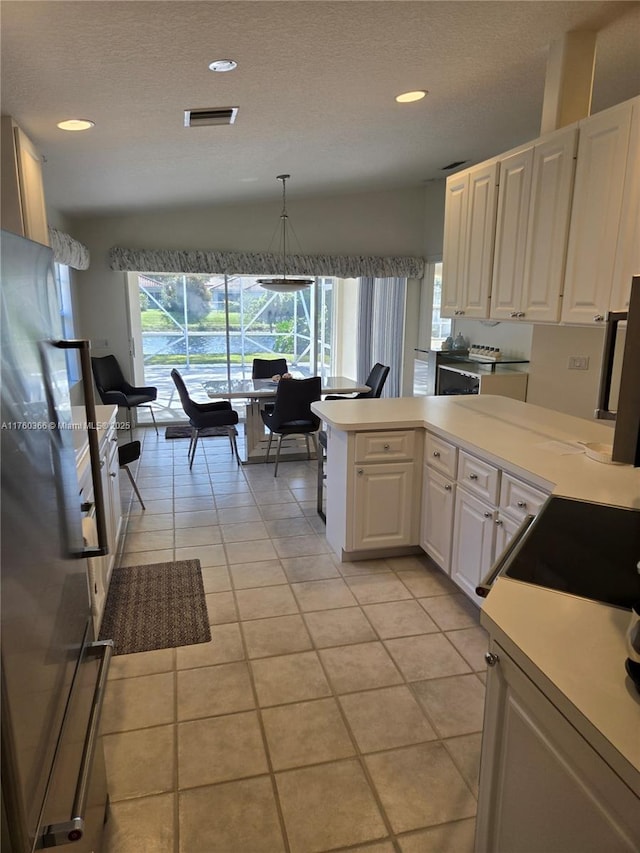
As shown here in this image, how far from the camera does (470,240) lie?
343 cm

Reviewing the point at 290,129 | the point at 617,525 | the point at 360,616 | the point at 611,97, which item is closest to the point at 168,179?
the point at 290,129

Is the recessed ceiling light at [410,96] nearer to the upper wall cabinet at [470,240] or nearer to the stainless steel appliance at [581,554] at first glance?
the upper wall cabinet at [470,240]

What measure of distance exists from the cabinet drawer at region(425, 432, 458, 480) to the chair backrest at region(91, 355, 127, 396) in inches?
164

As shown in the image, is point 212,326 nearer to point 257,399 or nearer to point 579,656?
point 257,399

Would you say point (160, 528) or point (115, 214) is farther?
point (115, 214)

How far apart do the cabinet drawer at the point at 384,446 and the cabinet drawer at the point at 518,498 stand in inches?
32.2

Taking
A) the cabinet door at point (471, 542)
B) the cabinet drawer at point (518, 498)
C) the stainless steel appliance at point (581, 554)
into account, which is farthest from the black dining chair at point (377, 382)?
the stainless steel appliance at point (581, 554)

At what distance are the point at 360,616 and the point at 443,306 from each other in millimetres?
2115

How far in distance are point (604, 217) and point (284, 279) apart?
3.33 m

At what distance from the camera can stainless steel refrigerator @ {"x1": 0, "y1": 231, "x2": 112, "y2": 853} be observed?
0.89 metres

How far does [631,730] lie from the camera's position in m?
0.91

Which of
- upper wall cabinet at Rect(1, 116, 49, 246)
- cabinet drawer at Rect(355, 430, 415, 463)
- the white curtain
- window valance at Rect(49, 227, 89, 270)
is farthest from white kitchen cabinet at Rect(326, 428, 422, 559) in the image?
the white curtain

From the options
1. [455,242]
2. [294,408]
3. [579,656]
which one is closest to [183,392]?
[294,408]

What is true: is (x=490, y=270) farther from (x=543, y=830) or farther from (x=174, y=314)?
(x=174, y=314)
